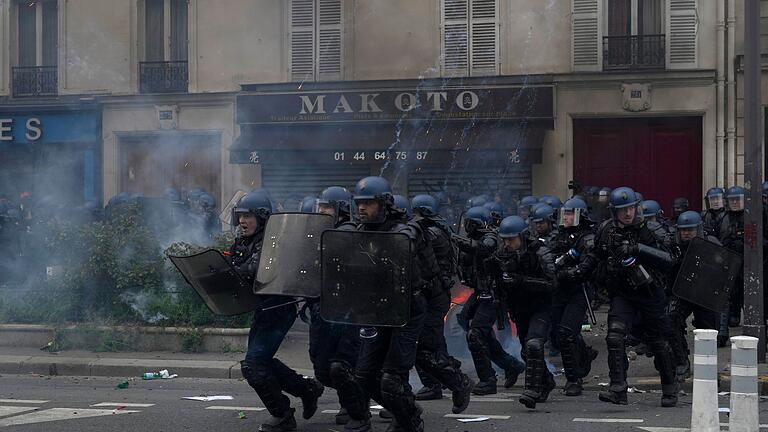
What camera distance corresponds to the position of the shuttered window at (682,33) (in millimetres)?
18859

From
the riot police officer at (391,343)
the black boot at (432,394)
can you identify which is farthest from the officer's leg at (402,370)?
the black boot at (432,394)

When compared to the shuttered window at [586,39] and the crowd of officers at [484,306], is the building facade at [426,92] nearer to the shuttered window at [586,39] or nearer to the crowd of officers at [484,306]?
the shuttered window at [586,39]

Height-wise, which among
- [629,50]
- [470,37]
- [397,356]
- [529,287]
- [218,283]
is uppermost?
[470,37]

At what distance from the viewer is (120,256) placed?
39.8 feet

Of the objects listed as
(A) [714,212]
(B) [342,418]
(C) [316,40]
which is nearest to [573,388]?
(B) [342,418]

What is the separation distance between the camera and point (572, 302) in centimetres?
950

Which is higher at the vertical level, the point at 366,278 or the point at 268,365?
the point at 366,278

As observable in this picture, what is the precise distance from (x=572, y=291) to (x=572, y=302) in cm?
10

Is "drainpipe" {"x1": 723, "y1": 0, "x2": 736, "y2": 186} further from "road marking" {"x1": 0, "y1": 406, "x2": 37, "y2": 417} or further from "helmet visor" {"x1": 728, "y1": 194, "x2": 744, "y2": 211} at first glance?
"road marking" {"x1": 0, "y1": 406, "x2": 37, "y2": 417}

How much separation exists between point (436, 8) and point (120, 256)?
9224mm

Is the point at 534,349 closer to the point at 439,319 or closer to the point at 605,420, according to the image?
the point at 605,420

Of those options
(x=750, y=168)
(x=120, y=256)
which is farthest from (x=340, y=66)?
(x=750, y=168)

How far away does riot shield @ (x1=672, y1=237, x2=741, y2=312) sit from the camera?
29.5 feet

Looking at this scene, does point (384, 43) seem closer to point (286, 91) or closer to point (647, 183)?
point (286, 91)
